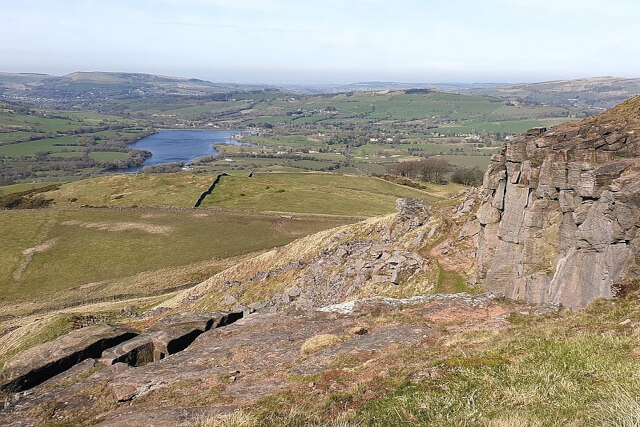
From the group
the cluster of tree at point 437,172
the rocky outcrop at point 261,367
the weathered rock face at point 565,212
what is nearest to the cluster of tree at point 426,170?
the cluster of tree at point 437,172

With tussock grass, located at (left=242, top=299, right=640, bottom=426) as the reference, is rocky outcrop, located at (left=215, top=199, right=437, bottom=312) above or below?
below

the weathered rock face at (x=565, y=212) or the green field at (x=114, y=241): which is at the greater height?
the weathered rock face at (x=565, y=212)

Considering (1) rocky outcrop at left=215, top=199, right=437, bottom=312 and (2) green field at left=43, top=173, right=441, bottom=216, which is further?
(2) green field at left=43, top=173, right=441, bottom=216

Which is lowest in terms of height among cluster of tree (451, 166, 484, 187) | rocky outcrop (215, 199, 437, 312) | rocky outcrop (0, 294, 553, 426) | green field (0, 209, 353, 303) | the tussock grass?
green field (0, 209, 353, 303)

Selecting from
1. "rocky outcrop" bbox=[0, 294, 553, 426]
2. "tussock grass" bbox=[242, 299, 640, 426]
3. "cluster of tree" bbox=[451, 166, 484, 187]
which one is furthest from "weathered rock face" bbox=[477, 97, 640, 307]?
"cluster of tree" bbox=[451, 166, 484, 187]

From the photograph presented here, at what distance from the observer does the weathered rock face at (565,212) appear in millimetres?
25547

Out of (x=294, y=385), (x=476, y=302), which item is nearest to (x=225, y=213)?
(x=476, y=302)

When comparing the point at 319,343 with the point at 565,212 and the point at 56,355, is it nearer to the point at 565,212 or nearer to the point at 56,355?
the point at 56,355

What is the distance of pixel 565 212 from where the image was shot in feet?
97.4

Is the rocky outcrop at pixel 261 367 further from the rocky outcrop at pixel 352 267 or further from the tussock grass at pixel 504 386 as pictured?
the rocky outcrop at pixel 352 267

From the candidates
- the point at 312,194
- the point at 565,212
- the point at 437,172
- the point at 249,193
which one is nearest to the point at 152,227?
the point at 249,193

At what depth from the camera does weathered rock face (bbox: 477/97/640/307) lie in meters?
25.5

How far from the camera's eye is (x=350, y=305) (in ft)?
104

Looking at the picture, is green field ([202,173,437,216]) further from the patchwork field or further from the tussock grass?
the tussock grass
